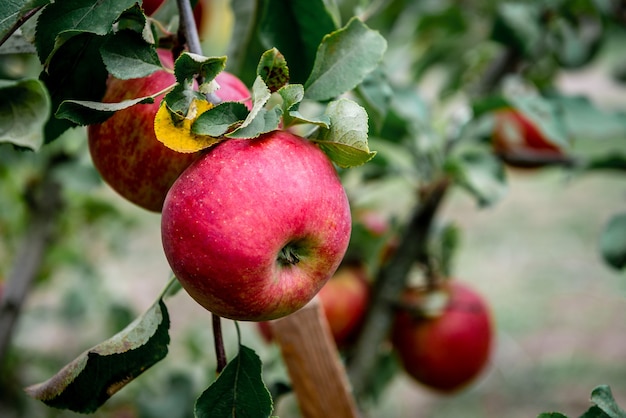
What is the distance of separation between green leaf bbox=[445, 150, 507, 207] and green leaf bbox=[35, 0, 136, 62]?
0.69 m

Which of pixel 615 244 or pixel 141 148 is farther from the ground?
pixel 141 148

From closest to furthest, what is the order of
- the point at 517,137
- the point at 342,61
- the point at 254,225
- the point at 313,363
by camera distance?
the point at 254,225 < the point at 342,61 < the point at 313,363 < the point at 517,137

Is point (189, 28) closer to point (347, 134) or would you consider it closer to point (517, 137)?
point (347, 134)

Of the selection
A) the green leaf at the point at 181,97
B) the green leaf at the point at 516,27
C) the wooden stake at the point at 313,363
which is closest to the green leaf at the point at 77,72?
the green leaf at the point at 181,97

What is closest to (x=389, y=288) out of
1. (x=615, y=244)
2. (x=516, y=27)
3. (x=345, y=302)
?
(x=345, y=302)

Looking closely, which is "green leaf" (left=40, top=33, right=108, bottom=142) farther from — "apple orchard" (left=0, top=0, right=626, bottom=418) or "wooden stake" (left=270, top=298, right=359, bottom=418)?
"wooden stake" (left=270, top=298, right=359, bottom=418)

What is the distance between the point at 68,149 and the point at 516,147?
0.99 m

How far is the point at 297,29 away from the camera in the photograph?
0.67m

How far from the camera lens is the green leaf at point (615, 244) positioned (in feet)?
3.24

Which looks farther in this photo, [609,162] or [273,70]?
[609,162]

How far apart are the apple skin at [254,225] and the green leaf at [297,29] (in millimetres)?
200

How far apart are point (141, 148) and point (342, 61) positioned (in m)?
0.19

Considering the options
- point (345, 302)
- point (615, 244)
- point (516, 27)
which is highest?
point (516, 27)

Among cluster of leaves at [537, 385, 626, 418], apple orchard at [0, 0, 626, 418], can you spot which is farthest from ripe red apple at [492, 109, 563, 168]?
cluster of leaves at [537, 385, 626, 418]
